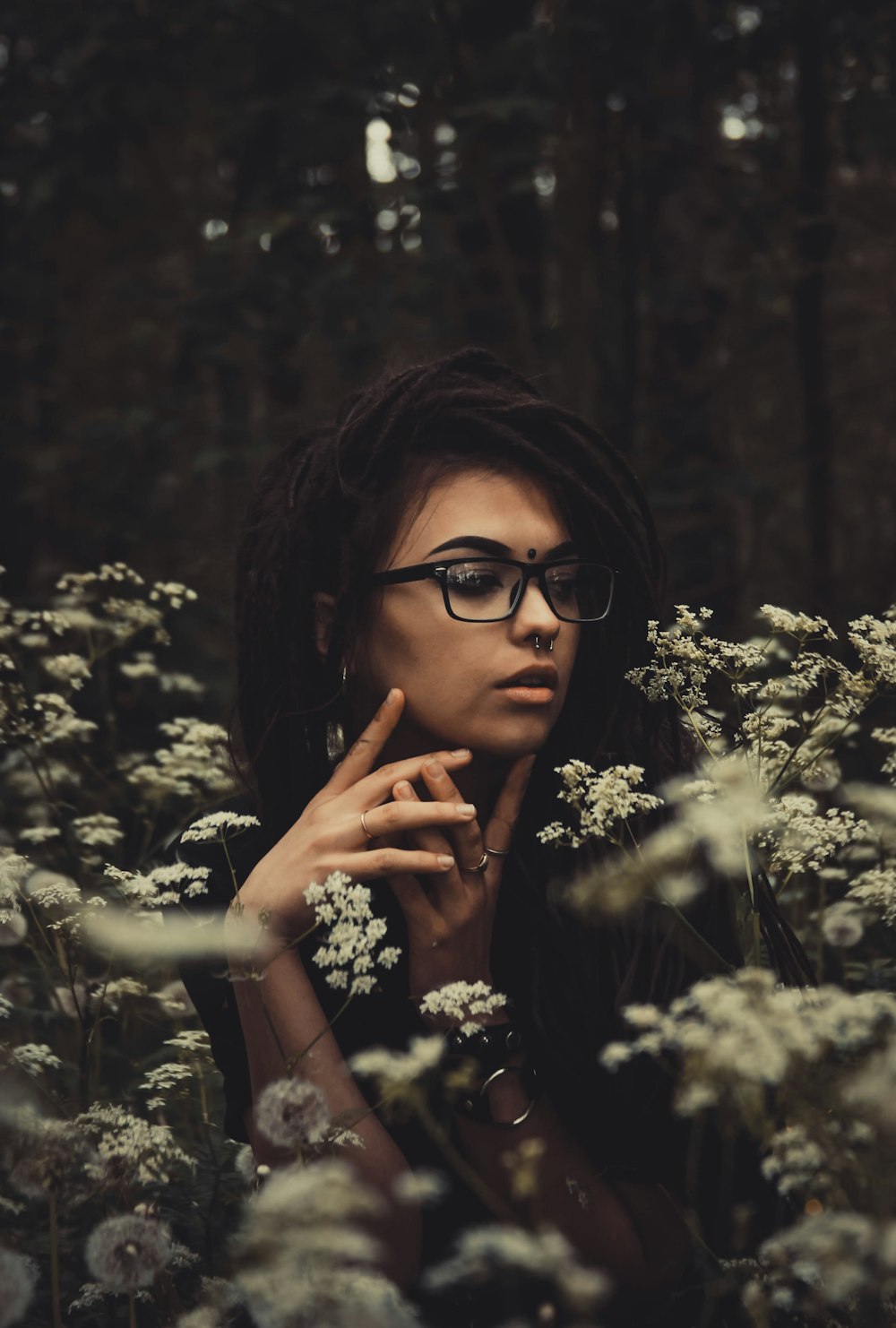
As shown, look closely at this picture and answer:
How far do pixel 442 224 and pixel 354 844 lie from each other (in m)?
4.13

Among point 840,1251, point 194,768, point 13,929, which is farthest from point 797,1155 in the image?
point 194,768

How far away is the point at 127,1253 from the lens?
4.27 ft

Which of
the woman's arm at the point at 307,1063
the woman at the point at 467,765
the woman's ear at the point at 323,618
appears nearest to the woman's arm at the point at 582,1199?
the woman at the point at 467,765

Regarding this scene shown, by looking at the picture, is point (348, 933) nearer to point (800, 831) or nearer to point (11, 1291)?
point (11, 1291)

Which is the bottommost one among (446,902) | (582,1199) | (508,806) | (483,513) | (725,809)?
(582,1199)

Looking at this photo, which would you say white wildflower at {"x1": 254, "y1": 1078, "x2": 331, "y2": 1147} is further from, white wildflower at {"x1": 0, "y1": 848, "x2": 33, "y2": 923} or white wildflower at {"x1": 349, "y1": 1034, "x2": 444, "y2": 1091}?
white wildflower at {"x1": 0, "y1": 848, "x2": 33, "y2": 923}

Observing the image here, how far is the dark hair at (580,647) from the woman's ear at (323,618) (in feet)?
0.04

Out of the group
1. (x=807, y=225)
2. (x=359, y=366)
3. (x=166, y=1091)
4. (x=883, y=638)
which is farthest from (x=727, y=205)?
(x=166, y=1091)

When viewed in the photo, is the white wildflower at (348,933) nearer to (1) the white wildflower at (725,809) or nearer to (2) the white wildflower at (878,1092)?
(1) the white wildflower at (725,809)

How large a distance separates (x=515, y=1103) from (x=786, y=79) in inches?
300

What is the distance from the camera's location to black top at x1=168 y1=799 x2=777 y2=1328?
1655 mm

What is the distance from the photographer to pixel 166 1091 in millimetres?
2217

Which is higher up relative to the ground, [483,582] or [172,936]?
[483,582]

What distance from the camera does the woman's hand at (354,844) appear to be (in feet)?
5.24
